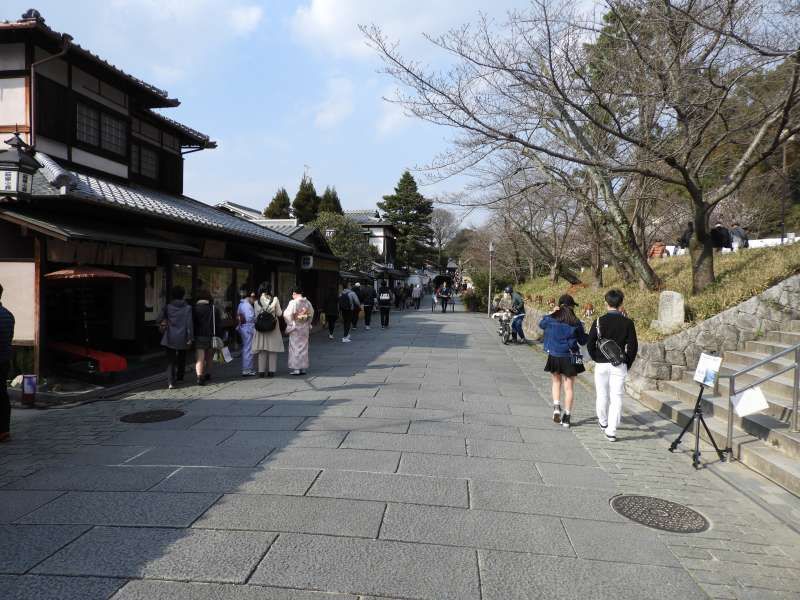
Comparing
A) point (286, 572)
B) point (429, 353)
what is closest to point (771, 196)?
point (429, 353)

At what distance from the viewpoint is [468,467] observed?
214 inches

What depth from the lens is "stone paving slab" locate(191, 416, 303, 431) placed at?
6.71m

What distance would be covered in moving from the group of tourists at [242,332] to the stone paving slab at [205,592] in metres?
6.63

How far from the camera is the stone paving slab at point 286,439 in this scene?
597cm

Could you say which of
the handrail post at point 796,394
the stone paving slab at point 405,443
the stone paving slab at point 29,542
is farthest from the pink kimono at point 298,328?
the handrail post at point 796,394

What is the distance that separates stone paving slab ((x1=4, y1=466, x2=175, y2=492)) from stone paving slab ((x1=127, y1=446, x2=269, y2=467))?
22cm

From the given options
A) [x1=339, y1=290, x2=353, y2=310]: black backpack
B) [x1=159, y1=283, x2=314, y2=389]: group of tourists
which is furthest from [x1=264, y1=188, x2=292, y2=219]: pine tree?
[x1=159, y1=283, x2=314, y2=389]: group of tourists

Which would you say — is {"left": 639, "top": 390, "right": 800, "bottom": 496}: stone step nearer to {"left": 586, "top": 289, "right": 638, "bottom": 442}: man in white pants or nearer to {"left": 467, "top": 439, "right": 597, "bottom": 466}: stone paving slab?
{"left": 586, "top": 289, "right": 638, "bottom": 442}: man in white pants

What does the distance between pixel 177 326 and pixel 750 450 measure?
8.50 metres

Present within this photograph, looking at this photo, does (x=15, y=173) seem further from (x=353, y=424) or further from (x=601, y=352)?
(x=601, y=352)

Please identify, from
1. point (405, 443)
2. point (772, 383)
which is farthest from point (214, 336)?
point (772, 383)

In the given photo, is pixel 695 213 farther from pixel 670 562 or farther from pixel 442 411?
pixel 670 562

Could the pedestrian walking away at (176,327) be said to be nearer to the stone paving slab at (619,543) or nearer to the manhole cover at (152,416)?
the manhole cover at (152,416)

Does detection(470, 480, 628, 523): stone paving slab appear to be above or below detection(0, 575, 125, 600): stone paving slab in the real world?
below
